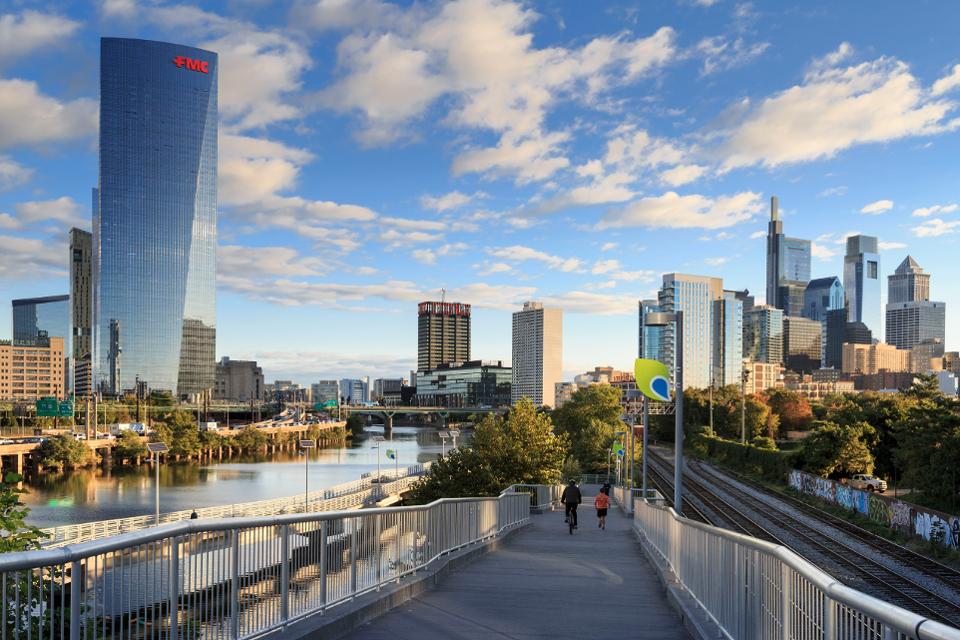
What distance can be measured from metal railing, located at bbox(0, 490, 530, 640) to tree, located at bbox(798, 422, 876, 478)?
55.0 metres

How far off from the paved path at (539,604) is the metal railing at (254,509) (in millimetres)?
14920

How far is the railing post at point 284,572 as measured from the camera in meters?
7.61

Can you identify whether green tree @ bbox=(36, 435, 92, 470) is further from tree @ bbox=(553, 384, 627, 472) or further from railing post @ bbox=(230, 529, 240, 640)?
railing post @ bbox=(230, 529, 240, 640)

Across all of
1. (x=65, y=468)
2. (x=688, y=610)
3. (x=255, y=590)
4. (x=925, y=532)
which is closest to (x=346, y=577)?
(x=255, y=590)

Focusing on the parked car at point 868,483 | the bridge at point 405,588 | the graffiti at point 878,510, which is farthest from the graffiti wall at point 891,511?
the bridge at point 405,588

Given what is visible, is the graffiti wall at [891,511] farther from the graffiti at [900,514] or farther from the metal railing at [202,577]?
the metal railing at [202,577]

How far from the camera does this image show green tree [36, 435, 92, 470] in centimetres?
10094

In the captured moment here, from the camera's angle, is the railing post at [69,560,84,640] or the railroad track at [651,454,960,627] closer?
the railing post at [69,560,84,640]

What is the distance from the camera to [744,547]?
7.52 meters

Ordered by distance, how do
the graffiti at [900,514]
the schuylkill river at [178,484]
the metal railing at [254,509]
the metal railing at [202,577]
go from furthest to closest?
the schuylkill river at [178,484], the graffiti at [900,514], the metal railing at [254,509], the metal railing at [202,577]

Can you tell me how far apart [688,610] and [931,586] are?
19.9 meters

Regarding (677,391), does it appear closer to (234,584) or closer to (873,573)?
(873,573)

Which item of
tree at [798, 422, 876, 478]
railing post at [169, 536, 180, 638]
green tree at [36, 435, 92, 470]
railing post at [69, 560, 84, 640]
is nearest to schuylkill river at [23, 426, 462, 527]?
green tree at [36, 435, 92, 470]

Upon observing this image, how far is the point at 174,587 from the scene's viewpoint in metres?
6.09
